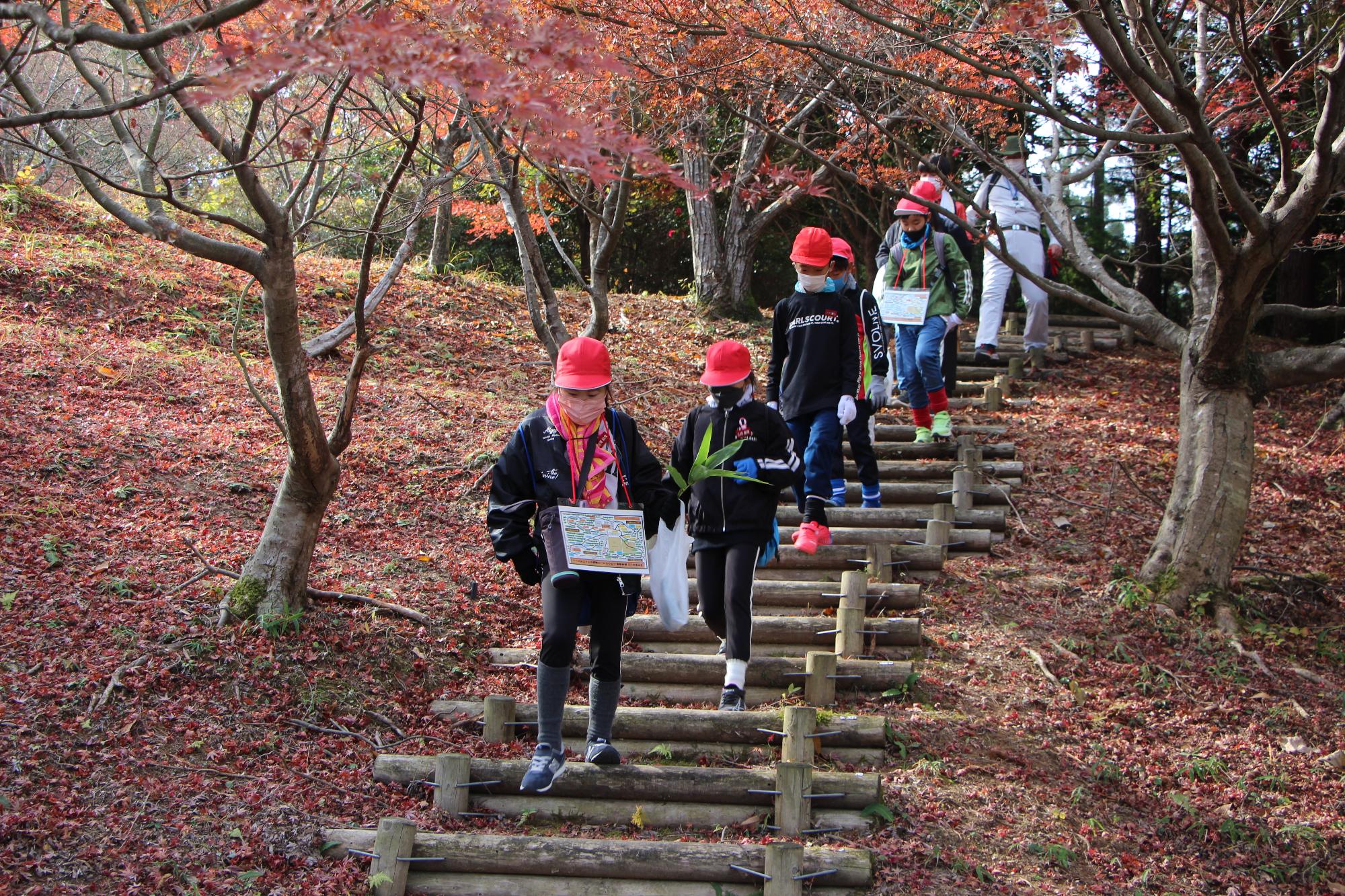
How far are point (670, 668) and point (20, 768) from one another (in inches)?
131

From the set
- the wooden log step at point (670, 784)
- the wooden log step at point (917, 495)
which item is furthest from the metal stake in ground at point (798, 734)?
the wooden log step at point (917, 495)

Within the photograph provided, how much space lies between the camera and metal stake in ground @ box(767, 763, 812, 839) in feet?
16.8

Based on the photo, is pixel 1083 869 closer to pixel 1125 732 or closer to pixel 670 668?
pixel 1125 732

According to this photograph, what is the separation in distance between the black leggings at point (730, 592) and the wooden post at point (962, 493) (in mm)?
3290

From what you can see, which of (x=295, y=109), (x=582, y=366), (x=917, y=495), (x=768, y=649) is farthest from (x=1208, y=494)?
(x=295, y=109)

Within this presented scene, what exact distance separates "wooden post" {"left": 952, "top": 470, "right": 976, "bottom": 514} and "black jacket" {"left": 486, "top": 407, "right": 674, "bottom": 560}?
409 cm

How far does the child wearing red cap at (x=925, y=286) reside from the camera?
30.9 feet

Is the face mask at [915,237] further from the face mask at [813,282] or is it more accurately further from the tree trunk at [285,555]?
the tree trunk at [285,555]

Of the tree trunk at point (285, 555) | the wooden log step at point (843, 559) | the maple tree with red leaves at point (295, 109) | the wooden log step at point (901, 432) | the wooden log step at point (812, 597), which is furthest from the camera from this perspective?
the wooden log step at point (901, 432)

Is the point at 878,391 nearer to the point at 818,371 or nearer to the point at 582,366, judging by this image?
the point at 818,371

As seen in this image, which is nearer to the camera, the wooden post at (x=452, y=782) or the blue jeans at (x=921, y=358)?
the wooden post at (x=452, y=782)

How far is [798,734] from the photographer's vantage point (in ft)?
18.0

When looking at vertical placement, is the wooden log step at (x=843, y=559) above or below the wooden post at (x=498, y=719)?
above

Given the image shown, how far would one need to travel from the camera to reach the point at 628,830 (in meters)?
5.23
